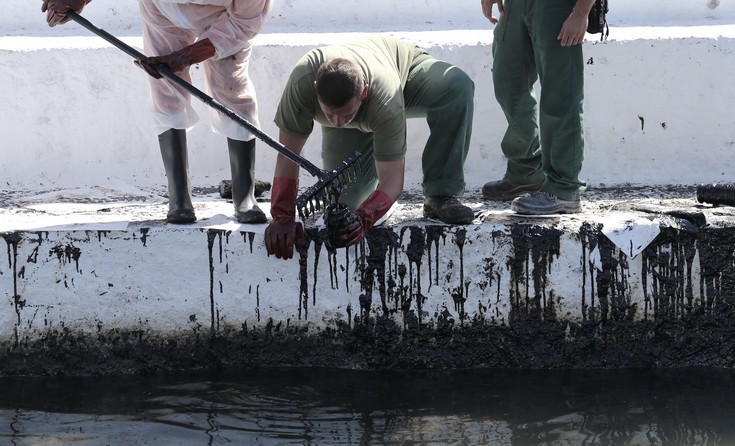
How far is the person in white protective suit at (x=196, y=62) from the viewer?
428cm

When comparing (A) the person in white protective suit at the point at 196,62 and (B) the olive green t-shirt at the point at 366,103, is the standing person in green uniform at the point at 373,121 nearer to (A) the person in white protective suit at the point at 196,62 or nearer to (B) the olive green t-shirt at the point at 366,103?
(B) the olive green t-shirt at the point at 366,103

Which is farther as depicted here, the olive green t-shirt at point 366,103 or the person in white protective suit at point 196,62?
the person in white protective suit at point 196,62

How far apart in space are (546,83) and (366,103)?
83cm

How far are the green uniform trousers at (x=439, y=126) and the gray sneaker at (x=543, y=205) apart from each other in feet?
0.86

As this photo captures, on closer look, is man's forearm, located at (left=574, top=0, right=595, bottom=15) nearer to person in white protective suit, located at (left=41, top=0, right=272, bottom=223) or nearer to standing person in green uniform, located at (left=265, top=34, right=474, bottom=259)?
standing person in green uniform, located at (left=265, top=34, right=474, bottom=259)

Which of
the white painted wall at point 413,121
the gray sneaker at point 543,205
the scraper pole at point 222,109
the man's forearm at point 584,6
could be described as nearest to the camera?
the scraper pole at point 222,109

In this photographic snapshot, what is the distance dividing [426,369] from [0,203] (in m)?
2.14

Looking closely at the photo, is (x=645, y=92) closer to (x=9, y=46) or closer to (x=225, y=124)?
(x=225, y=124)

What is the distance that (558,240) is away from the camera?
434 cm

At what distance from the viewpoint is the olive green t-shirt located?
409 cm

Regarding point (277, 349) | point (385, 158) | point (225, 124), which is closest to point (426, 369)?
point (277, 349)

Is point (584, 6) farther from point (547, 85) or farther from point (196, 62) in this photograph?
point (196, 62)

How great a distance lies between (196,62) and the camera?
168 inches

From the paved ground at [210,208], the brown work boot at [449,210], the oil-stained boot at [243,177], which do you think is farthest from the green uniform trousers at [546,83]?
the oil-stained boot at [243,177]
